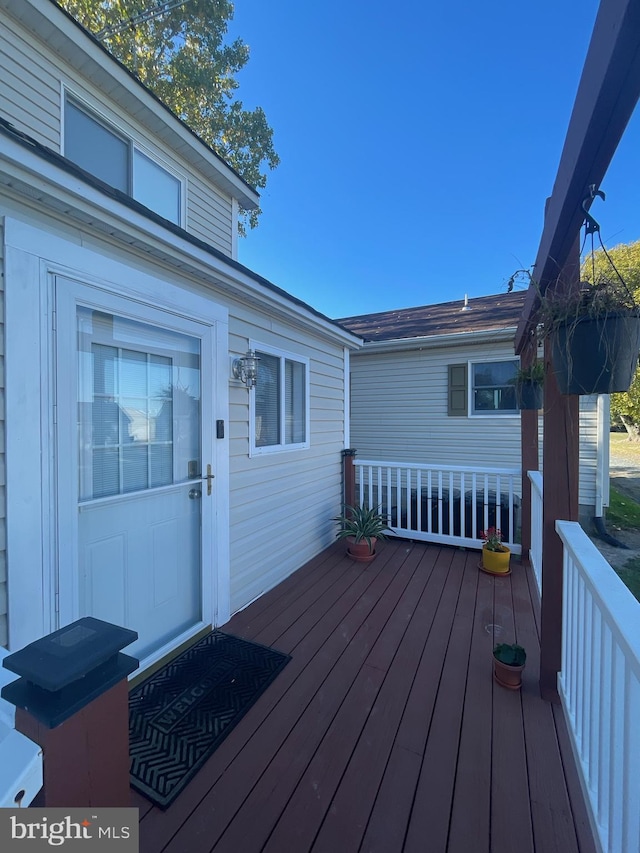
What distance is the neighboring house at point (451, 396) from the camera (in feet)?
18.9

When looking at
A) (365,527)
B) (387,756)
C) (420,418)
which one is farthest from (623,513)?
(387,756)

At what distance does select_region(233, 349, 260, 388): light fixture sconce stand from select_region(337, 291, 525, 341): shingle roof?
4157 millimetres

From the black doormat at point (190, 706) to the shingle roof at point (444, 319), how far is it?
5419 mm

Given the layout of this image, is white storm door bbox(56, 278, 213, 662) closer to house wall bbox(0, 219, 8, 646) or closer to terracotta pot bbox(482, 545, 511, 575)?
house wall bbox(0, 219, 8, 646)

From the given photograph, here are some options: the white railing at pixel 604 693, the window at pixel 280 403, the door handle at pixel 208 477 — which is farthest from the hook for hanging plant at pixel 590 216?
the door handle at pixel 208 477

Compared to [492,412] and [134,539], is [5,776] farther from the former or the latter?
[492,412]

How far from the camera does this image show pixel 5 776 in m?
0.59

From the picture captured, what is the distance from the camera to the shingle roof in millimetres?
6125

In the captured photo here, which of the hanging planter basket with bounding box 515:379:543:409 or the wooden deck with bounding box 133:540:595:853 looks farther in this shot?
the hanging planter basket with bounding box 515:379:543:409

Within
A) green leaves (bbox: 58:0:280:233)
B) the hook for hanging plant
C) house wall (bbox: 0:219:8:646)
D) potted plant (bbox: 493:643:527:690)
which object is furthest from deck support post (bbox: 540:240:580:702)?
→ green leaves (bbox: 58:0:280:233)

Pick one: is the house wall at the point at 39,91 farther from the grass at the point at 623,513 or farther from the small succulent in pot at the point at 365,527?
the grass at the point at 623,513

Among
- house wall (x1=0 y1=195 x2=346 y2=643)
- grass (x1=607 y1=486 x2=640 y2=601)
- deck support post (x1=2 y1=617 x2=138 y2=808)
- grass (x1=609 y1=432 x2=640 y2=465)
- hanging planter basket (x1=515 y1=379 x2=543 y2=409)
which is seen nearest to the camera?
deck support post (x1=2 y1=617 x2=138 y2=808)

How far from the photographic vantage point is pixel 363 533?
3893 millimetres

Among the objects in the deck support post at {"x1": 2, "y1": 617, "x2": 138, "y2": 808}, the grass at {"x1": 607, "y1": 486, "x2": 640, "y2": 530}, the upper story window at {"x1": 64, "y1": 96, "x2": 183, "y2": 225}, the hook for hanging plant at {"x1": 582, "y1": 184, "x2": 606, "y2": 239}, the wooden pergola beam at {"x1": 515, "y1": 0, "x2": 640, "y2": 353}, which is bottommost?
the grass at {"x1": 607, "y1": 486, "x2": 640, "y2": 530}
